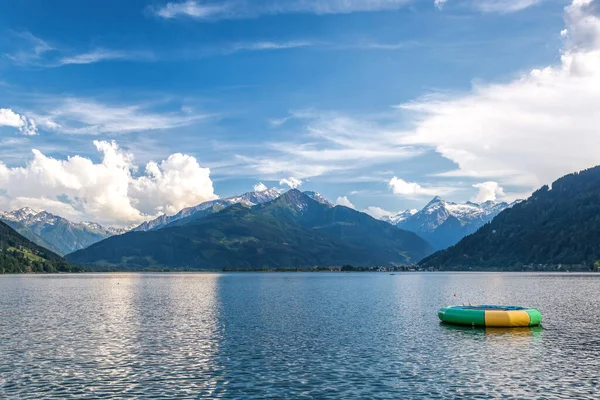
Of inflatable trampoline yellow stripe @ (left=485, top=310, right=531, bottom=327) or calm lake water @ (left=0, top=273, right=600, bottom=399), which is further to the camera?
inflatable trampoline yellow stripe @ (left=485, top=310, right=531, bottom=327)

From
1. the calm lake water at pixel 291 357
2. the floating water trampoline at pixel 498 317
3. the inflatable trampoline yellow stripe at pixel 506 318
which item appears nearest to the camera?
the calm lake water at pixel 291 357

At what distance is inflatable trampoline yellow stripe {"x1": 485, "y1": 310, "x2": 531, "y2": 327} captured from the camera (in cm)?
9125

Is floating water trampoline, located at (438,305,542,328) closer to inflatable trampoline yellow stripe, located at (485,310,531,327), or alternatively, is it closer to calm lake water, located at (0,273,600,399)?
inflatable trampoline yellow stripe, located at (485,310,531,327)

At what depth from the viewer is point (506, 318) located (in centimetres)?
9231

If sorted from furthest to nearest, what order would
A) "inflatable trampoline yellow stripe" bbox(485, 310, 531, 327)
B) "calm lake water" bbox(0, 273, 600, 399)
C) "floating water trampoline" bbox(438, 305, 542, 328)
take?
1. "floating water trampoline" bbox(438, 305, 542, 328)
2. "inflatable trampoline yellow stripe" bbox(485, 310, 531, 327)
3. "calm lake water" bbox(0, 273, 600, 399)

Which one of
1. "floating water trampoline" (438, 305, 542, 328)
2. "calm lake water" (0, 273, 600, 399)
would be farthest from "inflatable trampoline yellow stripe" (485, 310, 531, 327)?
"calm lake water" (0, 273, 600, 399)

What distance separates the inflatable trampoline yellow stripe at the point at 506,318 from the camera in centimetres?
9125

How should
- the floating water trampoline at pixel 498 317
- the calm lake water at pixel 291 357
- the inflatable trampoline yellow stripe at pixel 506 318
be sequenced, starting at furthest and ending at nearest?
the floating water trampoline at pixel 498 317 < the inflatable trampoline yellow stripe at pixel 506 318 < the calm lake water at pixel 291 357

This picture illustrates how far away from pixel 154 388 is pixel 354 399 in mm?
18328

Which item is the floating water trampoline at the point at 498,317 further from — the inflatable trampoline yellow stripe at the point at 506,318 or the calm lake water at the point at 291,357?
the calm lake water at the point at 291,357

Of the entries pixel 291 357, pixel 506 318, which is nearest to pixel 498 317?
pixel 506 318

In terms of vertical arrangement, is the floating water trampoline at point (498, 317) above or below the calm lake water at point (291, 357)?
above

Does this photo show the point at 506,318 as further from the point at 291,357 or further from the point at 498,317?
the point at 291,357

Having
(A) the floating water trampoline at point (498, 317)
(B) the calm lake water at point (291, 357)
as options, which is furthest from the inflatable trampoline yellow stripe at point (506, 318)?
(B) the calm lake water at point (291, 357)
